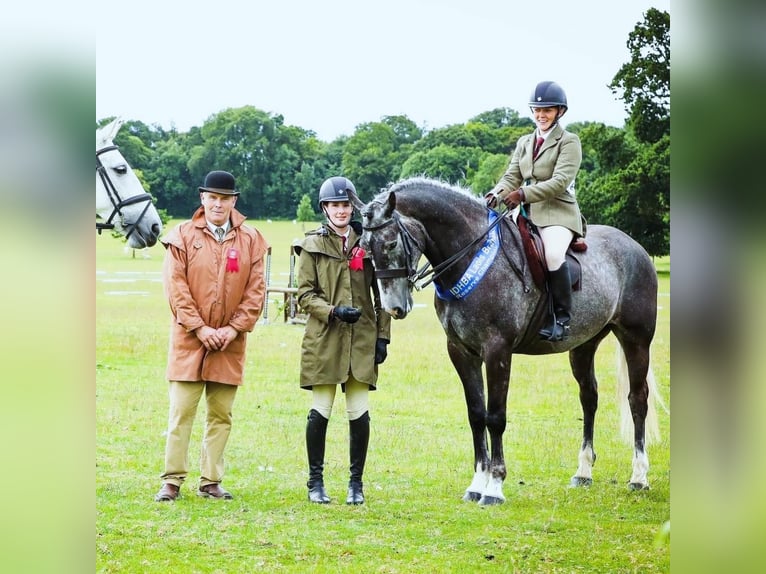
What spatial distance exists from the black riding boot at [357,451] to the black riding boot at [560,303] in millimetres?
1305

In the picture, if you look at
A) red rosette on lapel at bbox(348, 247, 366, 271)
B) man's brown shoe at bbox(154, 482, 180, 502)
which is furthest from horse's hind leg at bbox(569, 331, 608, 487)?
man's brown shoe at bbox(154, 482, 180, 502)

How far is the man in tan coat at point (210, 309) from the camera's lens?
5398mm

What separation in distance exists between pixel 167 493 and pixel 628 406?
132 inches

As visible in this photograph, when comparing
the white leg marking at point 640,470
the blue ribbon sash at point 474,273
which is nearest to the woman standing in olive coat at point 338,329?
the blue ribbon sash at point 474,273

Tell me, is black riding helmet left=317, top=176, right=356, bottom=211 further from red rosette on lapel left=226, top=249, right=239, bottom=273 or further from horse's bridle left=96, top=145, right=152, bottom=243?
horse's bridle left=96, top=145, right=152, bottom=243

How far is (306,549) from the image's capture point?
470 centimetres

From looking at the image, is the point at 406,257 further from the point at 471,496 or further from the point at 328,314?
the point at 471,496

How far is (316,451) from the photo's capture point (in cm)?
550

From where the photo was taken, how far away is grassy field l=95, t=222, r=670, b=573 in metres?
4.64

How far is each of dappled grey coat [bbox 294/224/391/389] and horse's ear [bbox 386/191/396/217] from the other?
0.29 meters

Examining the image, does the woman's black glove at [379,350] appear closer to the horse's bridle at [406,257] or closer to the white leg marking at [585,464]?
the horse's bridle at [406,257]
